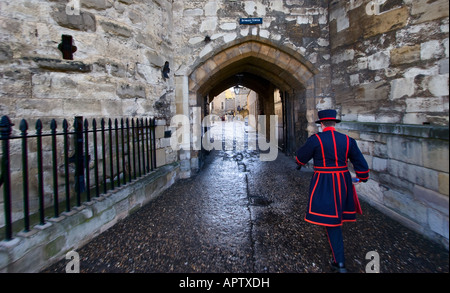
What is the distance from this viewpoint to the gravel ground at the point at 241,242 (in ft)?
6.48

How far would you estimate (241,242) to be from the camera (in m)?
2.35

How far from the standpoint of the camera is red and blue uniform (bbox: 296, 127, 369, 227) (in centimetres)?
189

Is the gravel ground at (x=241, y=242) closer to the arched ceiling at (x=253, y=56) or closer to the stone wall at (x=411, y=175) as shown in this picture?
the stone wall at (x=411, y=175)

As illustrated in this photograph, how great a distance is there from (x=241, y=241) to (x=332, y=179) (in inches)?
44.4

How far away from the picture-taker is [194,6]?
4785mm

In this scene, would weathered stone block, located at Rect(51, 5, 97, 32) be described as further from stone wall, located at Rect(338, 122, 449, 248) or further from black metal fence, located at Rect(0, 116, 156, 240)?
stone wall, located at Rect(338, 122, 449, 248)

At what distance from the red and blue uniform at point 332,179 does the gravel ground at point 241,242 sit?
476mm

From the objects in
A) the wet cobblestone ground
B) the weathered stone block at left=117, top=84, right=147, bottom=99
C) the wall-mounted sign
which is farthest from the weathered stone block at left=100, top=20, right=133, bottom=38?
the wet cobblestone ground

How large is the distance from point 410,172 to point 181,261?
2723 mm

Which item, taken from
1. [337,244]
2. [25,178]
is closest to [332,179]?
[337,244]

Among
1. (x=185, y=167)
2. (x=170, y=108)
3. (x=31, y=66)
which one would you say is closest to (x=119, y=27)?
(x=31, y=66)
